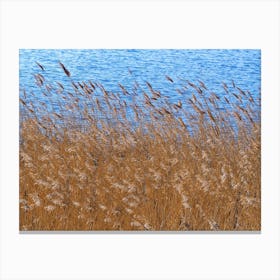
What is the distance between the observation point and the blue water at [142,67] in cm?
604

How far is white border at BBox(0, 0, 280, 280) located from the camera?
5.92m

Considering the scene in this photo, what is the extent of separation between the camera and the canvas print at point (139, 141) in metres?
6.02

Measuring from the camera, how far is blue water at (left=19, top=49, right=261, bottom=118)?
6.04 metres

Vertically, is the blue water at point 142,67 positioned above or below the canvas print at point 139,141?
above

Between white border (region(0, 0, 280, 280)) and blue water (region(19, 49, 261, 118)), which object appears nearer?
white border (region(0, 0, 280, 280))

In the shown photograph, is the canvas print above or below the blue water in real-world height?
below
